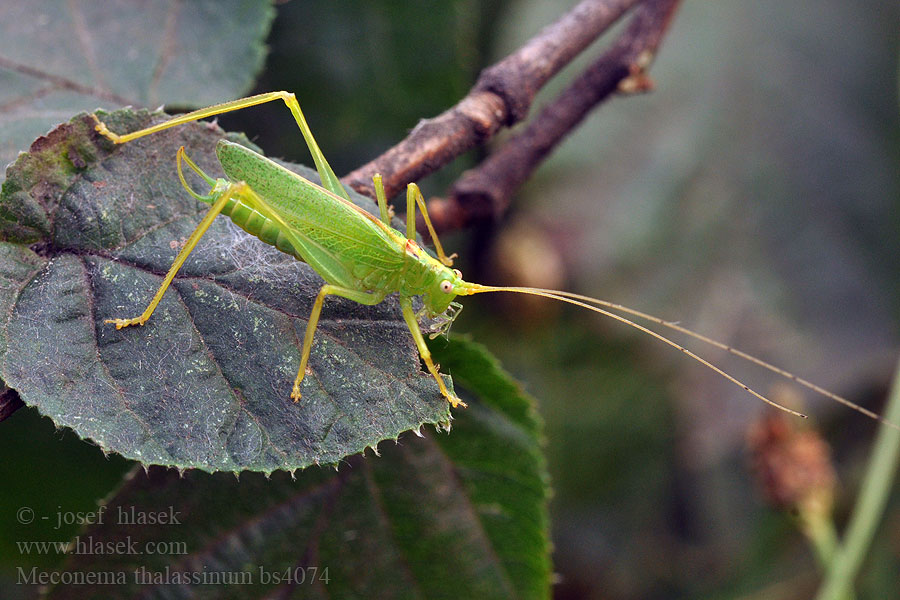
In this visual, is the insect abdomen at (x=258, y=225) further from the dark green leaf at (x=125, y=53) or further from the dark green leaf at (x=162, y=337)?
the dark green leaf at (x=125, y=53)

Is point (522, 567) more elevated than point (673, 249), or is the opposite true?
point (673, 249)

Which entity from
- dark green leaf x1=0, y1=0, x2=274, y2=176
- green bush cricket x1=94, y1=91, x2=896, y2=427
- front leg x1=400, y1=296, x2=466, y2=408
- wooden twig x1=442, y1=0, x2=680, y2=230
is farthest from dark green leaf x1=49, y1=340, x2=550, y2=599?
dark green leaf x1=0, y1=0, x2=274, y2=176

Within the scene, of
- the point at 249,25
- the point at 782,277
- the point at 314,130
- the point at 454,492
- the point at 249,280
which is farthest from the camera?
the point at 782,277

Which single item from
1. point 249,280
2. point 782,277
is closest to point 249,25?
point 249,280

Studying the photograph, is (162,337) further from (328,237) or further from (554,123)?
(554,123)

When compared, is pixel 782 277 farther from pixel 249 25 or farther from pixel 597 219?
pixel 249 25

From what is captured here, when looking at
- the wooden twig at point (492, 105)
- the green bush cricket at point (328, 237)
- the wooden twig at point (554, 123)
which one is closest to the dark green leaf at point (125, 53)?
the green bush cricket at point (328, 237)
